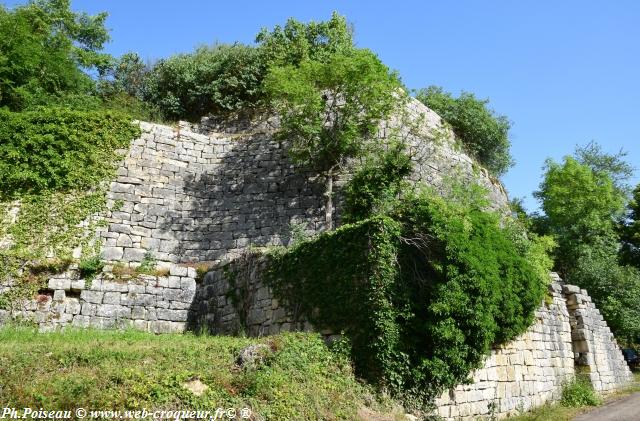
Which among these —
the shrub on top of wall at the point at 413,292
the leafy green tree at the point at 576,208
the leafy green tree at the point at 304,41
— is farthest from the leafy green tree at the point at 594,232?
the leafy green tree at the point at 304,41

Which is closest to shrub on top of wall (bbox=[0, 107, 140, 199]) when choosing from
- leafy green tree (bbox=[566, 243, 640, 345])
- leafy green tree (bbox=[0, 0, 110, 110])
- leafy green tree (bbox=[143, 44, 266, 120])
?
leafy green tree (bbox=[0, 0, 110, 110])

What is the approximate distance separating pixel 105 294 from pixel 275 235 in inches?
203

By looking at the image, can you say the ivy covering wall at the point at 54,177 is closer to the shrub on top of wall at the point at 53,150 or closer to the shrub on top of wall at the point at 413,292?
the shrub on top of wall at the point at 53,150

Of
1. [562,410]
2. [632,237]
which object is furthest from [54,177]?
[632,237]

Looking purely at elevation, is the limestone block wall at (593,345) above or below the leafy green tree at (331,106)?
below

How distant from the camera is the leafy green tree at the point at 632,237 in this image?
79.4 feet

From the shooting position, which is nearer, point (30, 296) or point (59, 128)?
point (30, 296)

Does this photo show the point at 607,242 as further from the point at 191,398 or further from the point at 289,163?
the point at 191,398

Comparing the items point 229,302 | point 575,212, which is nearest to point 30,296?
point 229,302

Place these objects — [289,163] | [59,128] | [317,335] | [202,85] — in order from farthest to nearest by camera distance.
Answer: [202,85] → [289,163] → [59,128] → [317,335]

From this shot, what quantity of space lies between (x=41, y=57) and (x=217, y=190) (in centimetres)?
784

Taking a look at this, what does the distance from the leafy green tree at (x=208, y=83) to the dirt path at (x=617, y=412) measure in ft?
44.4

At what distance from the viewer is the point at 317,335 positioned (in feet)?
28.2

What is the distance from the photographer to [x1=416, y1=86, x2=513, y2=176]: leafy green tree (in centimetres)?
2106
